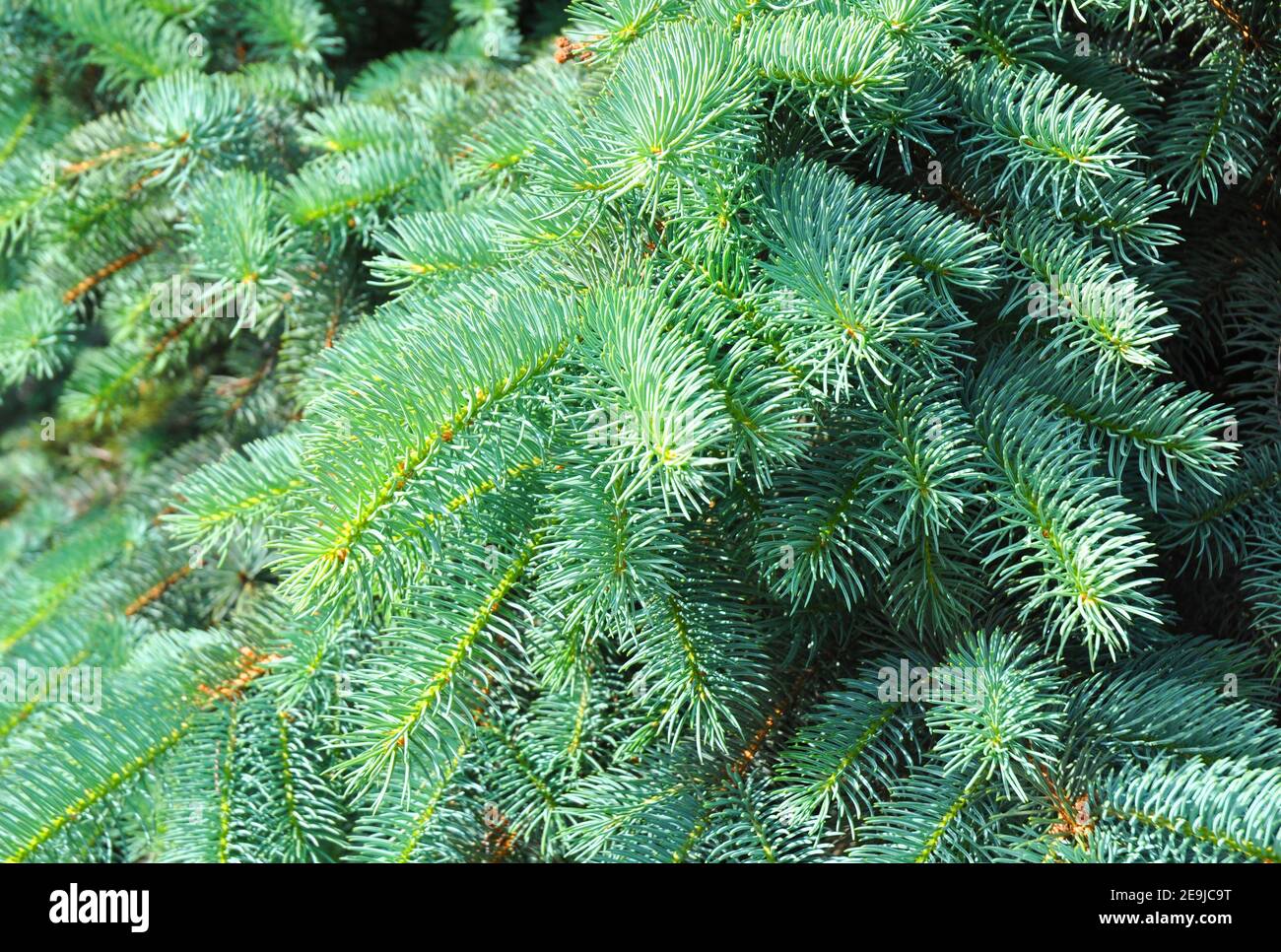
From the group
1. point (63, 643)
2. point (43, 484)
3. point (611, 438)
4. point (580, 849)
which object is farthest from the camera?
point (43, 484)

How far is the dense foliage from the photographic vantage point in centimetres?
51

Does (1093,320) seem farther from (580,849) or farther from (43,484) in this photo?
(43,484)

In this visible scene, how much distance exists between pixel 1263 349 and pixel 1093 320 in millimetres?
245

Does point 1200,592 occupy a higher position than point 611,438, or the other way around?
point 611,438

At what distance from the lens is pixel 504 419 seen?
0.53 meters

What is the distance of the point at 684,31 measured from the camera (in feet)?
1.74

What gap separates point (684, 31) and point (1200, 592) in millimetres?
493

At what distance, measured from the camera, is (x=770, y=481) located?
508mm

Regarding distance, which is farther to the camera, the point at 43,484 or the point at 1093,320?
the point at 43,484

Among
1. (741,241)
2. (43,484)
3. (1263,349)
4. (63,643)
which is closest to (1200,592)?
(1263,349)

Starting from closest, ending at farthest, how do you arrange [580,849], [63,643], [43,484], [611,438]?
[611,438] → [580,849] → [63,643] → [43,484]

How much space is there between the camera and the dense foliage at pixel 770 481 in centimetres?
51
